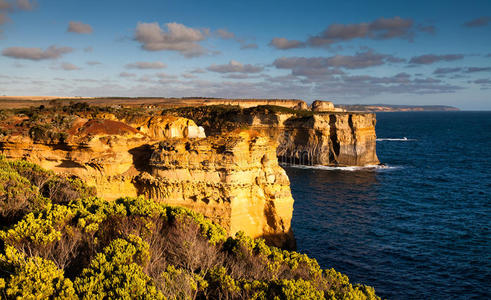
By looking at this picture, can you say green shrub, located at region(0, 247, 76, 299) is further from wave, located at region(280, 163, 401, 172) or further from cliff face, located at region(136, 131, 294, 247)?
wave, located at region(280, 163, 401, 172)

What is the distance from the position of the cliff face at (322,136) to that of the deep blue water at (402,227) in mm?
8020

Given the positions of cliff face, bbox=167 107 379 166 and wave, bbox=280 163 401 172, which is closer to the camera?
wave, bbox=280 163 401 172

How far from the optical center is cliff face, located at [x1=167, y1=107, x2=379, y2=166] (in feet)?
266

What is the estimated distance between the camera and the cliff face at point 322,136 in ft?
266

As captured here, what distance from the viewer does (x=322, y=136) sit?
271 ft

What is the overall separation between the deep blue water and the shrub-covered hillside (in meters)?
14.0

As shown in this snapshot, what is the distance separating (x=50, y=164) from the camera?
31125mm

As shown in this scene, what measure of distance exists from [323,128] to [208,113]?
39.0 m

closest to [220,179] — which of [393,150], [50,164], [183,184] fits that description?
A: [183,184]

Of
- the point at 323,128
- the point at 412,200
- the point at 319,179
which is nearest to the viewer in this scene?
the point at 412,200

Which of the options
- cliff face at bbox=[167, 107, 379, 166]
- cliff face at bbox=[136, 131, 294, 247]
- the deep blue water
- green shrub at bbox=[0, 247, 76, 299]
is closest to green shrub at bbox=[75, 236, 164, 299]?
green shrub at bbox=[0, 247, 76, 299]

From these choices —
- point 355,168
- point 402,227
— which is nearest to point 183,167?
point 402,227

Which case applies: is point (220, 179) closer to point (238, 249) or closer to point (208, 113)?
point (238, 249)

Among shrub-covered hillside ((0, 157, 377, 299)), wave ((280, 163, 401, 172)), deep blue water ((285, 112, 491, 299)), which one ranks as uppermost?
shrub-covered hillside ((0, 157, 377, 299))
